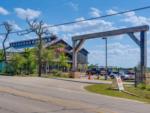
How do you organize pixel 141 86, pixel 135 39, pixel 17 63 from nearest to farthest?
pixel 141 86 < pixel 135 39 < pixel 17 63

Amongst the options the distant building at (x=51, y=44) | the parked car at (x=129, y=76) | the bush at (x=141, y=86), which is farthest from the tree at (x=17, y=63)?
the bush at (x=141, y=86)

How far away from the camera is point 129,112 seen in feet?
52.0

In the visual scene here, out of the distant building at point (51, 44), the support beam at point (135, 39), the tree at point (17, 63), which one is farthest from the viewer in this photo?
the distant building at point (51, 44)

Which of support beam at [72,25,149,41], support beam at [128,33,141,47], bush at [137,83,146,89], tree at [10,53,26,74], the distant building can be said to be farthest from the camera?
the distant building

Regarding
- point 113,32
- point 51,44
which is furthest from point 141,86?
point 51,44

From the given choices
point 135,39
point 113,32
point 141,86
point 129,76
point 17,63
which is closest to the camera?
point 141,86

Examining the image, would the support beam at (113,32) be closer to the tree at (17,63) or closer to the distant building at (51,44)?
the tree at (17,63)

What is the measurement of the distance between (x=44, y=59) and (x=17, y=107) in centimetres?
4113

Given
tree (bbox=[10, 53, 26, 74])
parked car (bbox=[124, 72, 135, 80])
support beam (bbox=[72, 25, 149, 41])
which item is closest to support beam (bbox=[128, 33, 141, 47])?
support beam (bbox=[72, 25, 149, 41])

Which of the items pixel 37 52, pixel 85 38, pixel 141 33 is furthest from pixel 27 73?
pixel 141 33

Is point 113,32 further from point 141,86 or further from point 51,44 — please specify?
point 51,44

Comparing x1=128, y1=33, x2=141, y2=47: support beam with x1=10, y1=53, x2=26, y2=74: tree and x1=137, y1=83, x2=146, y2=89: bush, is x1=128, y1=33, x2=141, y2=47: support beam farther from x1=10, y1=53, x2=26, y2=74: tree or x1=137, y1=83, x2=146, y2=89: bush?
x1=10, y1=53, x2=26, y2=74: tree

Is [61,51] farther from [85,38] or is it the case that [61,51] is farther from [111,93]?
[111,93]

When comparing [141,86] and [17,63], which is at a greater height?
[17,63]
